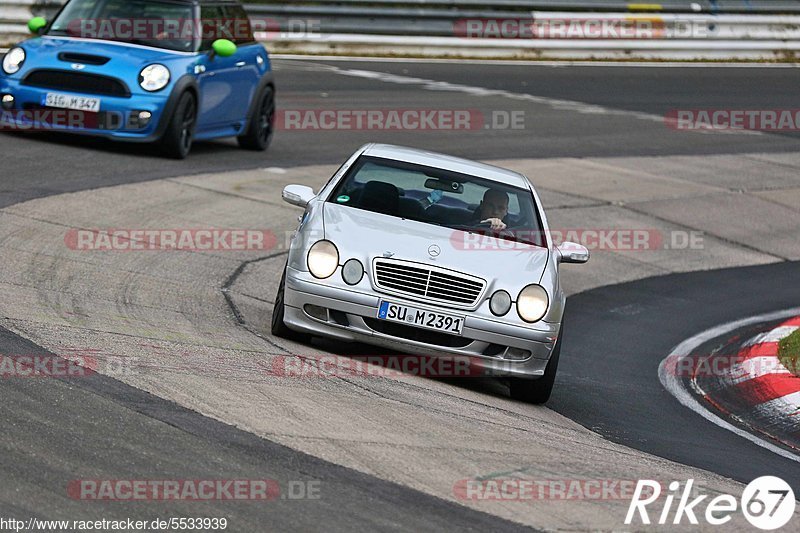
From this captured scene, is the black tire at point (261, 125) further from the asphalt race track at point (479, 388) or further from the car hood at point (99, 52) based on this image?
the car hood at point (99, 52)

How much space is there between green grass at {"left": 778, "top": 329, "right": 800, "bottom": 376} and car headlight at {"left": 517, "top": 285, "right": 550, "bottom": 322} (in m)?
2.51

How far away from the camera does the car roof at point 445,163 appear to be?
916 cm

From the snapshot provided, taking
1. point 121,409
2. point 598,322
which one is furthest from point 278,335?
point 598,322

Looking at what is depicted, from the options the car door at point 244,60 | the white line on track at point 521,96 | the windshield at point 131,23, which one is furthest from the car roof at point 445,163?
the white line on track at point 521,96

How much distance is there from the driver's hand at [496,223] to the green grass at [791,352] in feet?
8.01

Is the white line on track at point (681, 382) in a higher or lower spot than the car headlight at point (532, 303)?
lower

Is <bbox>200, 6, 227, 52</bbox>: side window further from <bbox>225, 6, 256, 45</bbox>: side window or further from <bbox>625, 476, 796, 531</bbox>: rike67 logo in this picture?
<bbox>625, 476, 796, 531</bbox>: rike67 logo

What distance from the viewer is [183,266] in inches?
410

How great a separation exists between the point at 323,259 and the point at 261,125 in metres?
8.56

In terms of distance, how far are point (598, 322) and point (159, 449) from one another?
21.1 feet

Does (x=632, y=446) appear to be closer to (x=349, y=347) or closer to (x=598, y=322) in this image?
(x=349, y=347)

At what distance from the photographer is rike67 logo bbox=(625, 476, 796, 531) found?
222 inches

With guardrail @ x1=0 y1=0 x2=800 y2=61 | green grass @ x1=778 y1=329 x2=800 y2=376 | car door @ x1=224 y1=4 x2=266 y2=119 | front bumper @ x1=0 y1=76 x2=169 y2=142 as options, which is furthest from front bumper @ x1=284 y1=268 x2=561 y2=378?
guardrail @ x1=0 y1=0 x2=800 y2=61

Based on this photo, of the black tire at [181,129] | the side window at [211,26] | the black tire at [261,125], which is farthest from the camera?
the black tire at [261,125]
